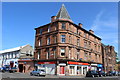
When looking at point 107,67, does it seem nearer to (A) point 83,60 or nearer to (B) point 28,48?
(A) point 83,60

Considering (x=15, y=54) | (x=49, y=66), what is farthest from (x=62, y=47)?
(x=15, y=54)

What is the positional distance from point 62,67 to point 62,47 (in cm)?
472

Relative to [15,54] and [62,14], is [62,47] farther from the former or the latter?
[15,54]

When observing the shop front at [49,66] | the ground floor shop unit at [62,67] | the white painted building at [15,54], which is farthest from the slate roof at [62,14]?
the white painted building at [15,54]

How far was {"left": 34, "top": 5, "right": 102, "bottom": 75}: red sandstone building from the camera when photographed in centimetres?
3416

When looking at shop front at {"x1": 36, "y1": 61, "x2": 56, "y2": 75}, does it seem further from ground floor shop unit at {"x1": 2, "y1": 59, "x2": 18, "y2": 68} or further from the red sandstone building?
ground floor shop unit at {"x1": 2, "y1": 59, "x2": 18, "y2": 68}

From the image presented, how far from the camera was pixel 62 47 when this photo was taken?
3462cm

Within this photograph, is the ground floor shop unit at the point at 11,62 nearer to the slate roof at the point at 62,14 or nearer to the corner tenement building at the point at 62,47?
the corner tenement building at the point at 62,47

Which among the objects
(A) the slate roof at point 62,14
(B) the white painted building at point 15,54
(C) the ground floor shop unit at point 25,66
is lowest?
(C) the ground floor shop unit at point 25,66

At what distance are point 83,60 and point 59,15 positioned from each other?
13934mm

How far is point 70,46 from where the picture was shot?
35.2 m

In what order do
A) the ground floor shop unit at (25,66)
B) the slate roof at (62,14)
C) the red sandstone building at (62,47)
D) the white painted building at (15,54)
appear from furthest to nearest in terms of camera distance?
1. the white painted building at (15,54)
2. the ground floor shop unit at (25,66)
3. the slate roof at (62,14)
4. the red sandstone building at (62,47)

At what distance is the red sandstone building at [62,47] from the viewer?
112 ft

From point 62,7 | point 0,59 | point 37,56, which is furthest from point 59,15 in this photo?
point 0,59
